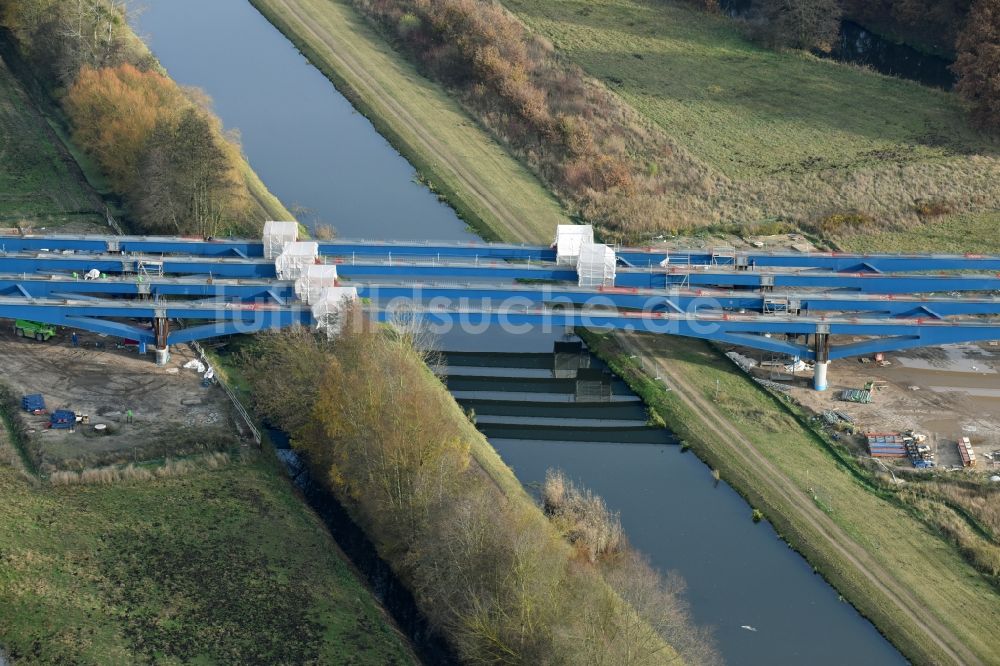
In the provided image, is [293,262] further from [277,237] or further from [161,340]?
[161,340]

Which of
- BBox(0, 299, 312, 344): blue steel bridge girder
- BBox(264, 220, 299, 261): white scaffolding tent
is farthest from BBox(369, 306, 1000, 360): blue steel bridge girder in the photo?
BBox(264, 220, 299, 261): white scaffolding tent

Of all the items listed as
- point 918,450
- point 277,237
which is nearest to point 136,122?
point 277,237

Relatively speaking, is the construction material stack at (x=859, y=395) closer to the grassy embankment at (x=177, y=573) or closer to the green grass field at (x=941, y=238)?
the green grass field at (x=941, y=238)

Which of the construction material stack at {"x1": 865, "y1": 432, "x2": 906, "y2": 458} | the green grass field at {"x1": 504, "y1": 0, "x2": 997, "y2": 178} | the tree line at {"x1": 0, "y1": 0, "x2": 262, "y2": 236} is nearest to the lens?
the construction material stack at {"x1": 865, "y1": 432, "x2": 906, "y2": 458}

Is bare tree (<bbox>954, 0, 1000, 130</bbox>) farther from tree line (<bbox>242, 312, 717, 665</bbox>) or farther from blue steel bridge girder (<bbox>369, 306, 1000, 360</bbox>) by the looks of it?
tree line (<bbox>242, 312, 717, 665</bbox>)

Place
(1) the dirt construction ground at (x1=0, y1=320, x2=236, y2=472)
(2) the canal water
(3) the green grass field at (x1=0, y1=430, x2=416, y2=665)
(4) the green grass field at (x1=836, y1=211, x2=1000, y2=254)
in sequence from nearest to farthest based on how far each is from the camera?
(3) the green grass field at (x1=0, y1=430, x2=416, y2=665)
(2) the canal water
(1) the dirt construction ground at (x1=0, y1=320, x2=236, y2=472)
(4) the green grass field at (x1=836, y1=211, x2=1000, y2=254)

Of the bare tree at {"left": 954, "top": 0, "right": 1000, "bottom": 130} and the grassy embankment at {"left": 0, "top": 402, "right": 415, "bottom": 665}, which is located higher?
the bare tree at {"left": 954, "top": 0, "right": 1000, "bottom": 130}
